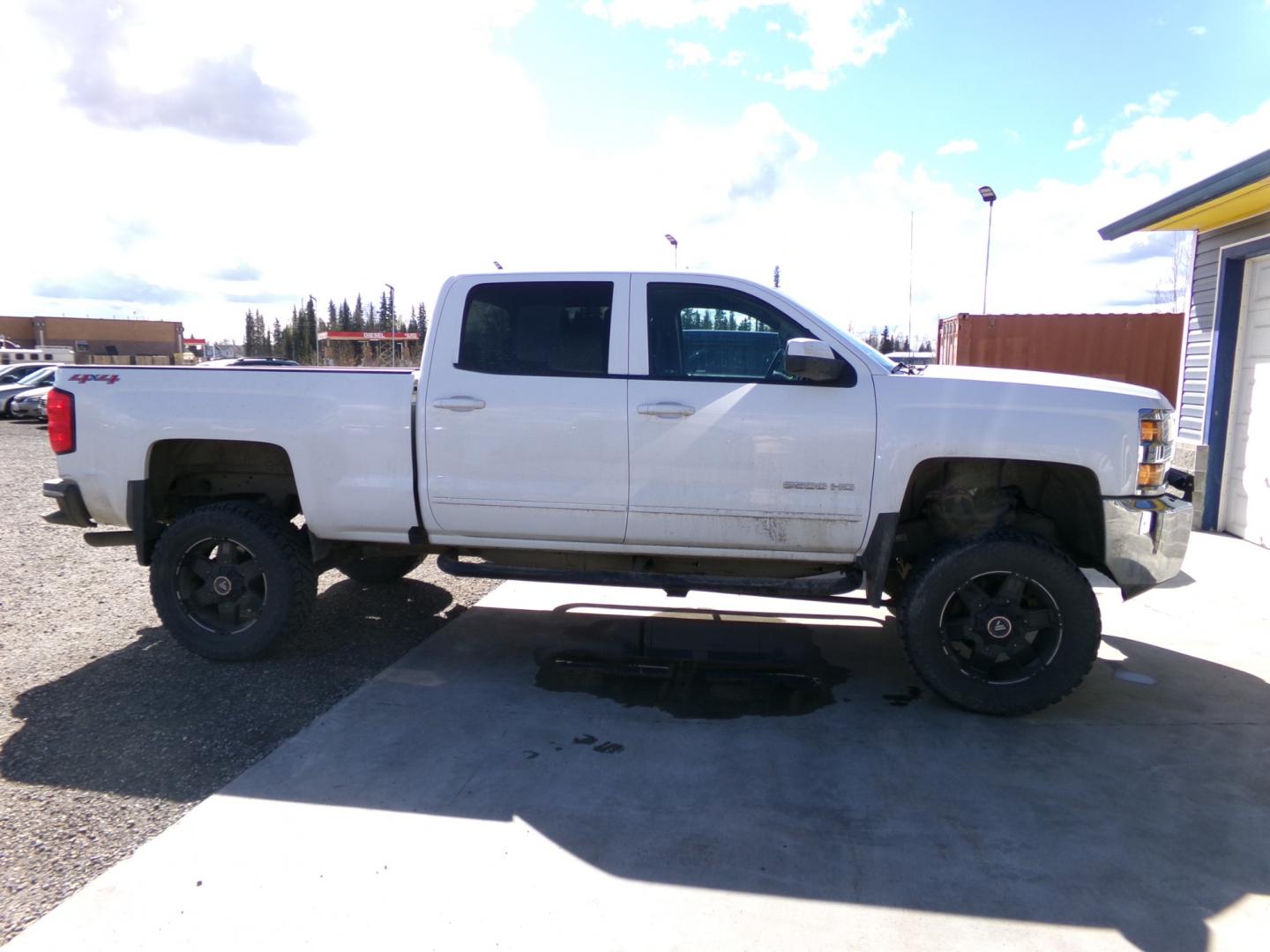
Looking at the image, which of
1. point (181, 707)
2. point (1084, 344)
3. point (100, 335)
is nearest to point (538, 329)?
point (181, 707)

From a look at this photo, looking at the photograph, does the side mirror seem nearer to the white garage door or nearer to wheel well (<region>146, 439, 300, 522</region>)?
wheel well (<region>146, 439, 300, 522</region>)

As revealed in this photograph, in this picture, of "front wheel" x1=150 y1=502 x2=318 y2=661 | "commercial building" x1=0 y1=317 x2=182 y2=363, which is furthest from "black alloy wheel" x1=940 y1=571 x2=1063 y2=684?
"commercial building" x1=0 y1=317 x2=182 y2=363

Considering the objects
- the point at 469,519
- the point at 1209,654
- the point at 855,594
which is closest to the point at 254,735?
the point at 469,519

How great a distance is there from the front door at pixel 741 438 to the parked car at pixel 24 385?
2644 cm

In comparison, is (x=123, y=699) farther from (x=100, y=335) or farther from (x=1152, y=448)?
(x=100, y=335)

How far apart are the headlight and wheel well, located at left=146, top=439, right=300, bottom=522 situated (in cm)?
446

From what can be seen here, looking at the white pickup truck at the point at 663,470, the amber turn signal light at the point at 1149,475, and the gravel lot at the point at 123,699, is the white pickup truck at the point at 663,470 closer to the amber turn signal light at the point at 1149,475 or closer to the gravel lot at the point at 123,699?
the amber turn signal light at the point at 1149,475

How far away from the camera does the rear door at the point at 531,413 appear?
4633 mm

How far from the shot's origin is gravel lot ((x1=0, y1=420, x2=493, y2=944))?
3.30 metres

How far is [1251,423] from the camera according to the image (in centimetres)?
844

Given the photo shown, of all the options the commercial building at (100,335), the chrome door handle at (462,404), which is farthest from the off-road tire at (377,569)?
the commercial building at (100,335)

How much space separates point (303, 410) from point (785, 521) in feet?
8.72

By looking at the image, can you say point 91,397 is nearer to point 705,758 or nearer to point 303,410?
point 303,410

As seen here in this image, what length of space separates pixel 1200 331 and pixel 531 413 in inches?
311
